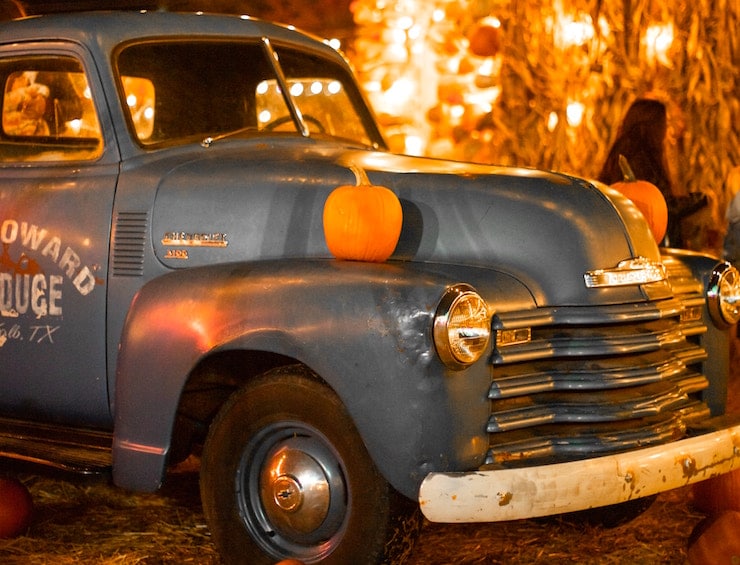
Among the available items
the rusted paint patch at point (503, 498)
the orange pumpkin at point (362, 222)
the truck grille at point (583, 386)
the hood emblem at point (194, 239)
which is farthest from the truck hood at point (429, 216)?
the rusted paint patch at point (503, 498)

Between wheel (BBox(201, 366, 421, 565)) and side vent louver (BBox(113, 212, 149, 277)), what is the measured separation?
0.82 metres

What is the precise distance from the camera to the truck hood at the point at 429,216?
405 cm

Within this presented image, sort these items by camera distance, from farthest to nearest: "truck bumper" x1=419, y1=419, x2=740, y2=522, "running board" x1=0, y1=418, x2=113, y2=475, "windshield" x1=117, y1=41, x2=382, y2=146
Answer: "windshield" x1=117, y1=41, x2=382, y2=146
"running board" x1=0, y1=418, x2=113, y2=475
"truck bumper" x1=419, y1=419, x2=740, y2=522

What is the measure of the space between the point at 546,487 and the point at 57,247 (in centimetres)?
226

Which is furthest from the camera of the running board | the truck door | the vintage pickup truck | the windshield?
the windshield

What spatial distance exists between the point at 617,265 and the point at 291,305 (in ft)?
3.87

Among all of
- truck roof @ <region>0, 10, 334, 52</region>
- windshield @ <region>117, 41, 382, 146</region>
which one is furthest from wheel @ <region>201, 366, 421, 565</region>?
truck roof @ <region>0, 10, 334, 52</region>

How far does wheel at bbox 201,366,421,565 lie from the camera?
3693 millimetres

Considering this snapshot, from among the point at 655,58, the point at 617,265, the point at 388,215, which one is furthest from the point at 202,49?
the point at 655,58

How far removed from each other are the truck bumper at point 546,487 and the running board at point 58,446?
55.6 inches

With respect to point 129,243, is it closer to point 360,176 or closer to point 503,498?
point 360,176

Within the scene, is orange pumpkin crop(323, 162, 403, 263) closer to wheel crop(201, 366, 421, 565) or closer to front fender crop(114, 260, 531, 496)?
front fender crop(114, 260, 531, 496)

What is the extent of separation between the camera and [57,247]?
4723 mm

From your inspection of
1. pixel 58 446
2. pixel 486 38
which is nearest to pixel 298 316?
pixel 58 446
